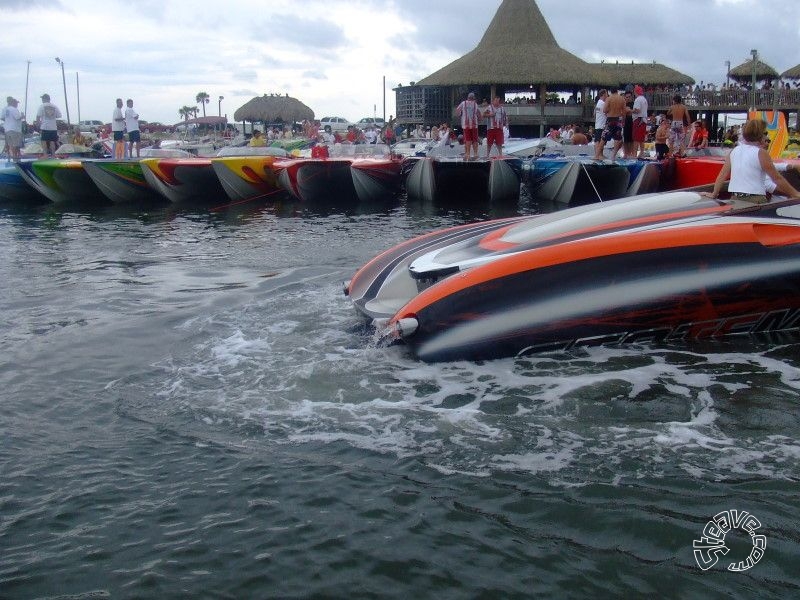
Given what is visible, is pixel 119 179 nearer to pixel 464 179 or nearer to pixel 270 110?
pixel 464 179

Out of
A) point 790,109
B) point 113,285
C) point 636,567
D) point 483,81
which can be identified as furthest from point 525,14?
point 636,567

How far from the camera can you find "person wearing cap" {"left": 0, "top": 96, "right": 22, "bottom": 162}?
19531 mm

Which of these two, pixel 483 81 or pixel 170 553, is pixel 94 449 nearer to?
pixel 170 553

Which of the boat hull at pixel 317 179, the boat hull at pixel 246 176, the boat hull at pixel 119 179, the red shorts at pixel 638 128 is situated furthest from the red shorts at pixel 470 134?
the boat hull at pixel 119 179

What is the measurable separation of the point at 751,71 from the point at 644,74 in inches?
209

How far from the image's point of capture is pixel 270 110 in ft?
157

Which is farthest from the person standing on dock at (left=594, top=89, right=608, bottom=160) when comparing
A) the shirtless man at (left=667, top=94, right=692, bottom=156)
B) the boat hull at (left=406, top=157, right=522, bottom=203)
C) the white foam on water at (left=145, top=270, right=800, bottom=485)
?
the white foam on water at (left=145, top=270, right=800, bottom=485)

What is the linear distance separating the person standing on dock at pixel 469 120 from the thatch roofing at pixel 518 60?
1587 cm

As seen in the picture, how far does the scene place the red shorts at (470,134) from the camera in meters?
17.1

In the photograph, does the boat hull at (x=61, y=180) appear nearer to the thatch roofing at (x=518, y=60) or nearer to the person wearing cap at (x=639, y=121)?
the person wearing cap at (x=639, y=121)

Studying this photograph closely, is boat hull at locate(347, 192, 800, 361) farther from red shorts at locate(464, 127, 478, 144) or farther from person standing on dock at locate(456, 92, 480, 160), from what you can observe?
red shorts at locate(464, 127, 478, 144)

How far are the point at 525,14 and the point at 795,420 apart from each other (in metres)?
33.0

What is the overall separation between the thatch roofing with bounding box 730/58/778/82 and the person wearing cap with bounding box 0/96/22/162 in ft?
108

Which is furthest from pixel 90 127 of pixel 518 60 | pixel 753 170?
pixel 753 170
